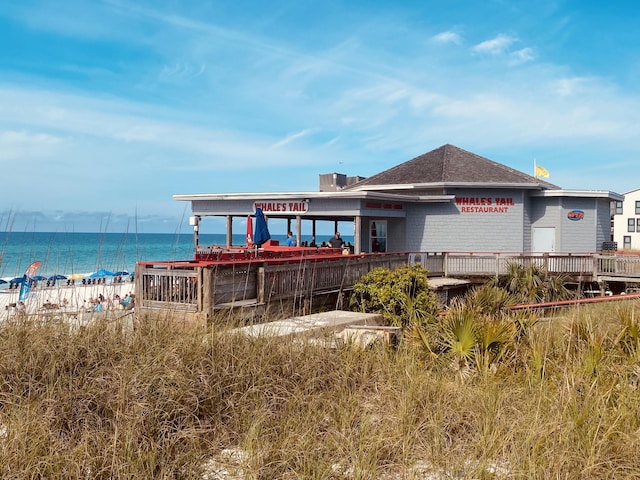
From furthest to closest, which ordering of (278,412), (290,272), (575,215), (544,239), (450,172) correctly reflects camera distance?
1. (450,172)
2. (544,239)
3. (575,215)
4. (290,272)
5. (278,412)

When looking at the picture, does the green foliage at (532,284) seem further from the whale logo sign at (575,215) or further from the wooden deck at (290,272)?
the whale logo sign at (575,215)

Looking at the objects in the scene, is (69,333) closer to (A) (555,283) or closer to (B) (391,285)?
(B) (391,285)

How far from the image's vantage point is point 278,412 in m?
4.89

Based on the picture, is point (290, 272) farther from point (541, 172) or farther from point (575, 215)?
point (541, 172)

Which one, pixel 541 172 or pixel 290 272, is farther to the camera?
pixel 541 172

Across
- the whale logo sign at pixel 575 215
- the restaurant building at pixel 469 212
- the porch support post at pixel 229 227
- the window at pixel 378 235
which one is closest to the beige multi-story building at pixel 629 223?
the restaurant building at pixel 469 212

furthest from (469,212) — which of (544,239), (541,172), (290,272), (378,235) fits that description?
(290,272)

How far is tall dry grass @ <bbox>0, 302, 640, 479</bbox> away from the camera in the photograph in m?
3.98

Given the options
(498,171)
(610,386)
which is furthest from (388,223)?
(610,386)

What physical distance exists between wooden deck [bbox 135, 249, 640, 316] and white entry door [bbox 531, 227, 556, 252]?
3.21m

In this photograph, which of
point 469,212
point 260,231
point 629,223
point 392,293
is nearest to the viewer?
point 392,293

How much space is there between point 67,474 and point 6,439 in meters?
0.61

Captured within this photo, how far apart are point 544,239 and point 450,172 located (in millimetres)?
5362

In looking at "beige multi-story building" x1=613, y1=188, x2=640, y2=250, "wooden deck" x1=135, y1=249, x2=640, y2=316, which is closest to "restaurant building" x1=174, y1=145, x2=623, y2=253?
"wooden deck" x1=135, y1=249, x2=640, y2=316
